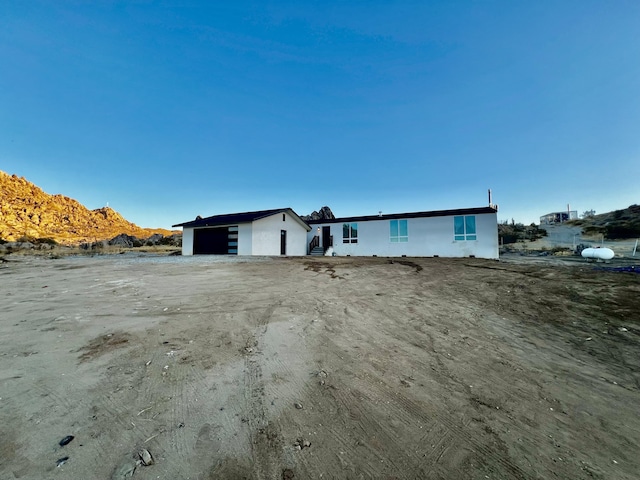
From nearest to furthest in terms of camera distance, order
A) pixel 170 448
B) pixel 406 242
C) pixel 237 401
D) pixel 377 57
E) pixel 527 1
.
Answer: pixel 170 448 < pixel 237 401 < pixel 527 1 < pixel 377 57 < pixel 406 242

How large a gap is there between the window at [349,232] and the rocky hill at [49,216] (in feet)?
147

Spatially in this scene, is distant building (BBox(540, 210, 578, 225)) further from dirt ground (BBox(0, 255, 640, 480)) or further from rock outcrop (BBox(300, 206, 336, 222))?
dirt ground (BBox(0, 255, 640, 480))

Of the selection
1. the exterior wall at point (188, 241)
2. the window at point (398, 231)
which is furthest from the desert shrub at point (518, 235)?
the exterior wall at point (188, 241)

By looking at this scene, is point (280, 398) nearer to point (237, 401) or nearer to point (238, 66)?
point (237, 401)

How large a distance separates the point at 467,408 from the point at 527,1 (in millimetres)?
16694

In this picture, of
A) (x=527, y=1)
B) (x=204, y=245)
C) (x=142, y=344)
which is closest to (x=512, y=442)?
(x=142, y=344)

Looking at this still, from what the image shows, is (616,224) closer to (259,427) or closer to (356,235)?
(356,235)

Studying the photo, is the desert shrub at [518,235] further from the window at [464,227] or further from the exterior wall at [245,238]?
the exterior wall at [245,238]

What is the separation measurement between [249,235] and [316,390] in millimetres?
17183

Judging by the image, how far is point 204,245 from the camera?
2167 cm

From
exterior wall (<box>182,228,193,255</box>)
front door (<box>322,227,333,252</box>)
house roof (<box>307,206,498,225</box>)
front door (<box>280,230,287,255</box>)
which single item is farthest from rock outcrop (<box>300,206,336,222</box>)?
exterior wall (<box>182,228,193,255</box>)

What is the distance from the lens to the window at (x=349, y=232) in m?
20.4

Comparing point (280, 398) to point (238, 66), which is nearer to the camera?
point (280, 398)

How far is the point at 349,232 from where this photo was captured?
20766 mm
